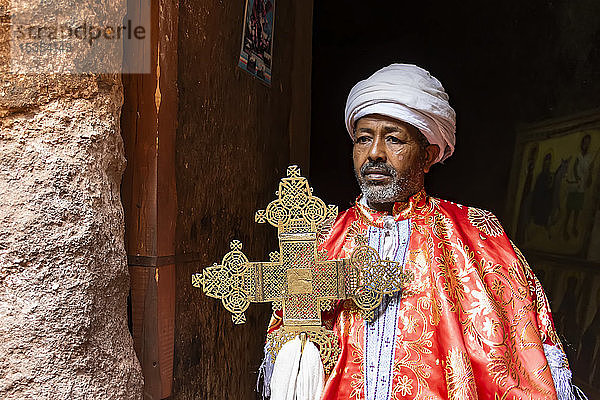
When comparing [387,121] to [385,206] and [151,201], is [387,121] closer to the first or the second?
[385,206]

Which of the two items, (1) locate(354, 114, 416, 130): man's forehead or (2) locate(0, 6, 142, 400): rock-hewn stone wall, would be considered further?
(1) locate(354, 114, 416, 130): man's forehead

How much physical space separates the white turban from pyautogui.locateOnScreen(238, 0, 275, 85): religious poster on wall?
672mm


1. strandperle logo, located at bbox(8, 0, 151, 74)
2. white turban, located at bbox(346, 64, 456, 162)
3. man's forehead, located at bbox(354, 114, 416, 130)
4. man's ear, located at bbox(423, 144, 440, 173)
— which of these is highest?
strandperle logo, located at bbox(8, 0, 151, 74)

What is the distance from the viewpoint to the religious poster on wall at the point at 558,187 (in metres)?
3.16

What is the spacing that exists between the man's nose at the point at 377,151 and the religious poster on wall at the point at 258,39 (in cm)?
77

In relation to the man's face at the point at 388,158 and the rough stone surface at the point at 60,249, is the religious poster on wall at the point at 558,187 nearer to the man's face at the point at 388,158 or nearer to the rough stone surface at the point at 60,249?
the man's face at the point at 388,158

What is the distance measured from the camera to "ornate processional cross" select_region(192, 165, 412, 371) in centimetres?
145

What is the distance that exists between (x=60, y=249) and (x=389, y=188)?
808 mm

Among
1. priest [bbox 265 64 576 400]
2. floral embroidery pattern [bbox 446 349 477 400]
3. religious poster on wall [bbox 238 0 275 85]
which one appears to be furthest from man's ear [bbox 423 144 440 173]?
religious poster on wall [bbox 238 0 275 85]

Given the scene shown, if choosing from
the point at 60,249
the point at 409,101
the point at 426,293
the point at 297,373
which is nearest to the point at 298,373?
the point at 297,373

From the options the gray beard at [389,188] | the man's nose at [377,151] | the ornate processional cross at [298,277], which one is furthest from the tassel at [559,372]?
the man's nose at [377,151]

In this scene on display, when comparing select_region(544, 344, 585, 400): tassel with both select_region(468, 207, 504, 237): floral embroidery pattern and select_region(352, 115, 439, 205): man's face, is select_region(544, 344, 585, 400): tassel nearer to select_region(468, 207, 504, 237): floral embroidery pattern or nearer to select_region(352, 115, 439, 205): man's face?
select_region(468, 207, 504, 237): floral embroidery pattern

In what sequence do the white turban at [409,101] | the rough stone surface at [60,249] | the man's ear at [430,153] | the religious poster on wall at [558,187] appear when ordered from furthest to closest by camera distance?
the religious poster on wall at [558,187]
the man's ear at [430,153]
the white turban at [409,101]
the rough stone surface at [60,249]

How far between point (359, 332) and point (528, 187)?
2.37m
